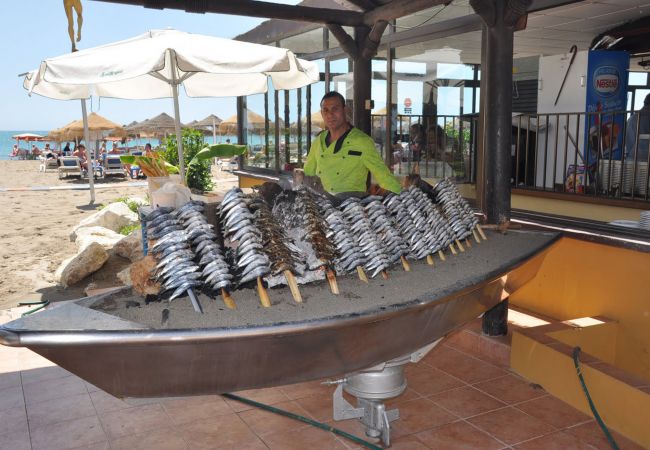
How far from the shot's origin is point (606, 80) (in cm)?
855

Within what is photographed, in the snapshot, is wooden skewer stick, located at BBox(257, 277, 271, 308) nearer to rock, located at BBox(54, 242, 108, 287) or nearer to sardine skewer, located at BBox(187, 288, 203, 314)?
sardine skewer, located at BBox(187, 288, 203, 314)

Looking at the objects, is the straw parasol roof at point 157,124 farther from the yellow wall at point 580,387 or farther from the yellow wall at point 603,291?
the yellow wall at point 580,387

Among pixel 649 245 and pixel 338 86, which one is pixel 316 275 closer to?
pixel 649 245

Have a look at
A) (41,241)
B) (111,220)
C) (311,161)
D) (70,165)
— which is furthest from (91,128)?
(311,161)

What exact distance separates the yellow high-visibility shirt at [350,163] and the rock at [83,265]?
4.26 m

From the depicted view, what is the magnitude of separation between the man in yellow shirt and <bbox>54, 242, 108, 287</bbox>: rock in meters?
4.25

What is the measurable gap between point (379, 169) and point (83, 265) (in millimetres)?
4836

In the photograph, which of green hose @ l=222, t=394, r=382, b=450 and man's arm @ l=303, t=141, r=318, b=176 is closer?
green hose @ l=222, t=394, r=382, b=450

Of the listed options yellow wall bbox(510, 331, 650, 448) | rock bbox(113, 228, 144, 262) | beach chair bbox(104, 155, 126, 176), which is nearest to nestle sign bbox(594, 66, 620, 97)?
yellow wall bbox(510, 331, 650, 448)

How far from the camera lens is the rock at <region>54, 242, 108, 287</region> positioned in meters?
7.46

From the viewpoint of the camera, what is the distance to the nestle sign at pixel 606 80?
27.9 feet

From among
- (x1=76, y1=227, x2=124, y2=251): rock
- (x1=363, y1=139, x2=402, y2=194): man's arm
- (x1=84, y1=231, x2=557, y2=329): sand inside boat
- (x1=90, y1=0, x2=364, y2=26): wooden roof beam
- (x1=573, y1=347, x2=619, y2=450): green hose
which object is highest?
(x1=90, y1=0, x2=364, y2=26): wooden roof beam

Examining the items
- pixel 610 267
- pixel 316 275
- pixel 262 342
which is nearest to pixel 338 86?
A: pixel 610 267

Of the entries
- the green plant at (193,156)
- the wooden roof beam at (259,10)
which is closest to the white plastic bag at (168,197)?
the wooden roof beam at (259,10)
